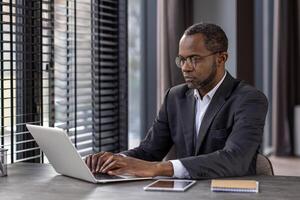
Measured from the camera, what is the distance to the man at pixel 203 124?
6.15 ft

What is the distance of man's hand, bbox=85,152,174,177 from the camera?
1.84 m

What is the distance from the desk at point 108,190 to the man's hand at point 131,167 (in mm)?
44

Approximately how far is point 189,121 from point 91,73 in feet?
3.55

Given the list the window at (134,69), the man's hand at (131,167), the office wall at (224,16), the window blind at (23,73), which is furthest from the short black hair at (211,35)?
the office wall at (224,16)

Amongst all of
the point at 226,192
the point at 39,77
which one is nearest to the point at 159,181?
the point at 226,192

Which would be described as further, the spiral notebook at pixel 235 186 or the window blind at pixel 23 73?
the window blind at pixel 23 73

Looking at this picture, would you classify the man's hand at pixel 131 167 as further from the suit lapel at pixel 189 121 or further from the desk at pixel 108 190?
the suit lapel at pixel 189 121

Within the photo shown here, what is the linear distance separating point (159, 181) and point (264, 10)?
4.55m

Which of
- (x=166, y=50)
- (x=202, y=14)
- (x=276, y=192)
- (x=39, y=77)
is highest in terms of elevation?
(x=202, y=14)

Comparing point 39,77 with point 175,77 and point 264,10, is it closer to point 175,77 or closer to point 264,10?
point 175,77

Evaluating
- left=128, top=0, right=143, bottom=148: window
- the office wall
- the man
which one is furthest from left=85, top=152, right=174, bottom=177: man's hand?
the office wall

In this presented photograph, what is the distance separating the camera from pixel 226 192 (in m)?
1.63

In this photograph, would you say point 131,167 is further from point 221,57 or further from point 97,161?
point 221,57

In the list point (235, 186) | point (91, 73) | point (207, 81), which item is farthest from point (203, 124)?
point (91, 73)
